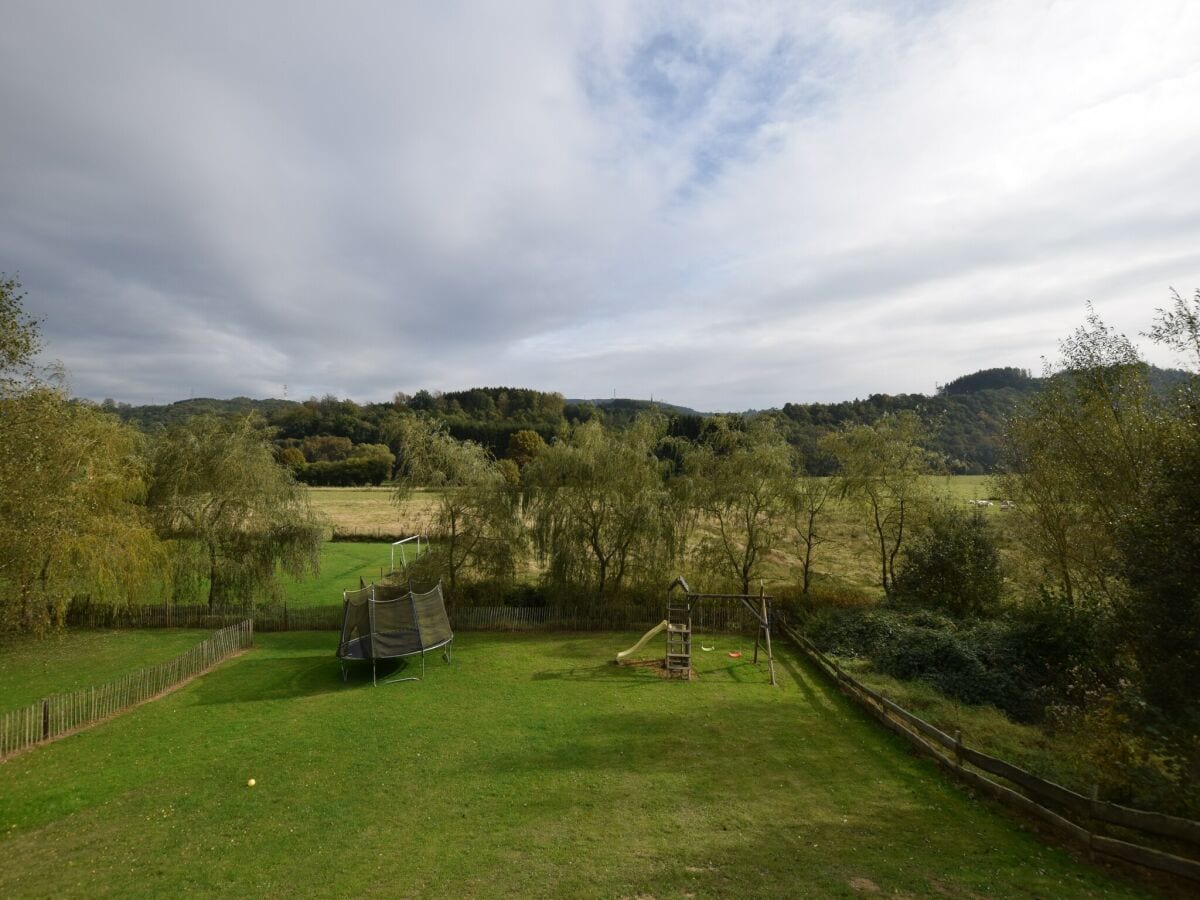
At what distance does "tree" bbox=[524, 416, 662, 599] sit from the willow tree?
13544 millimetres

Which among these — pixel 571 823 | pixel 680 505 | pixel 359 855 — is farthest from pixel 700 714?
pixel 680 505

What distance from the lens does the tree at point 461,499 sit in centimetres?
2041

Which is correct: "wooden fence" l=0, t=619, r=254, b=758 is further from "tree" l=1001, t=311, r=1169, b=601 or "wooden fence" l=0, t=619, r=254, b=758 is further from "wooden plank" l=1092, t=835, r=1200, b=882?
"tree" l=1001, t=311, r=1169, b=601

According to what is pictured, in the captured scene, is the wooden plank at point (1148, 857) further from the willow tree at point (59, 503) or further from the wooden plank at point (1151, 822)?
the willow tree at point (59, 503)

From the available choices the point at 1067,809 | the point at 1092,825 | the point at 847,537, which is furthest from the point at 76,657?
the point at 847,537

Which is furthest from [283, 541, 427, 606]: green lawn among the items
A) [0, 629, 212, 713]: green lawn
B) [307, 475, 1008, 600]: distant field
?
[0, 629, 212, 713]: green lawn

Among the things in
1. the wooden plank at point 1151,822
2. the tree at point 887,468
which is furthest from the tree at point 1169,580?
the tree at point 887,468

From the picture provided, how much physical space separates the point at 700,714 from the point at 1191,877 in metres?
8.08

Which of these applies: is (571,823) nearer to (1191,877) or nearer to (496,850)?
(496,850)

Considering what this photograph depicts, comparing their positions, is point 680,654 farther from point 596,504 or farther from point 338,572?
point 338,572

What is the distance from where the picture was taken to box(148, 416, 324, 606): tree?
20.9 m

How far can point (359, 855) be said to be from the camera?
7.62 m

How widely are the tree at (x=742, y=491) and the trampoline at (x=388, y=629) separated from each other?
10.8 meters

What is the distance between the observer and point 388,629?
16.4 metres
